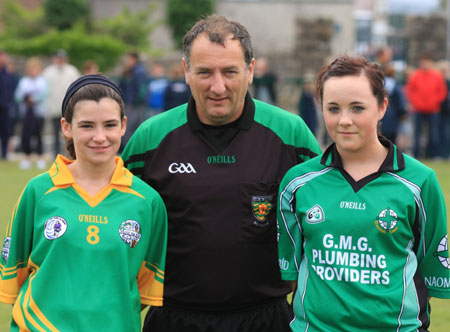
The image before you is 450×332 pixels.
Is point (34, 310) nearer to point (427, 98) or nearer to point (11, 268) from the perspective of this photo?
point (11, 268)

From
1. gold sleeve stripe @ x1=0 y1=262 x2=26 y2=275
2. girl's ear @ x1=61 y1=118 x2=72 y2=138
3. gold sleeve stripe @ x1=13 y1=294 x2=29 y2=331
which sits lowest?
gold sleeve stripe @ x1=13 y1=294 x2=29 y2=331

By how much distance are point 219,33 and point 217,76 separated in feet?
0.66

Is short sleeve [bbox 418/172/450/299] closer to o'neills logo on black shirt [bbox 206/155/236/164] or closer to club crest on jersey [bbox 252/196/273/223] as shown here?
club crest on jersey [bbox 252/196/273/223]

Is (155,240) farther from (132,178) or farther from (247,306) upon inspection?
(247,306)

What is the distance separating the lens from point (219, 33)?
11.4 ft

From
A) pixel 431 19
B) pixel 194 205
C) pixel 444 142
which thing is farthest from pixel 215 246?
pixel 431 19

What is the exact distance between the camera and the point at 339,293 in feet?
10.3

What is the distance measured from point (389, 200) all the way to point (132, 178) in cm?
115

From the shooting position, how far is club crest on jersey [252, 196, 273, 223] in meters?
3.64

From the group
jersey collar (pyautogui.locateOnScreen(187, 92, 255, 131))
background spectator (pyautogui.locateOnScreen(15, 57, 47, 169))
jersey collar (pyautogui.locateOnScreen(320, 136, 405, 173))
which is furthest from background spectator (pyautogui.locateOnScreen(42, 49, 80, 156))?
jersey collar (pyautogui.locateOnScreen(320, 136, 405, 173))

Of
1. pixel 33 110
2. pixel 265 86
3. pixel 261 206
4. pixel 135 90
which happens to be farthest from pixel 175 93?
pixel 261 206

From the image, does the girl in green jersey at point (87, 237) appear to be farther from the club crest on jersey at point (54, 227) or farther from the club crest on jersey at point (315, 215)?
the club crest on jersey at point (315, 215)

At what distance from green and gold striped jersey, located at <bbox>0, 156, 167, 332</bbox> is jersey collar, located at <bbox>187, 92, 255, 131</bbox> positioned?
0.45m

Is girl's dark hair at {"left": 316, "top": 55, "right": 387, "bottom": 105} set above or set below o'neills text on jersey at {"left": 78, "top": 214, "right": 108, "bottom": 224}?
above
